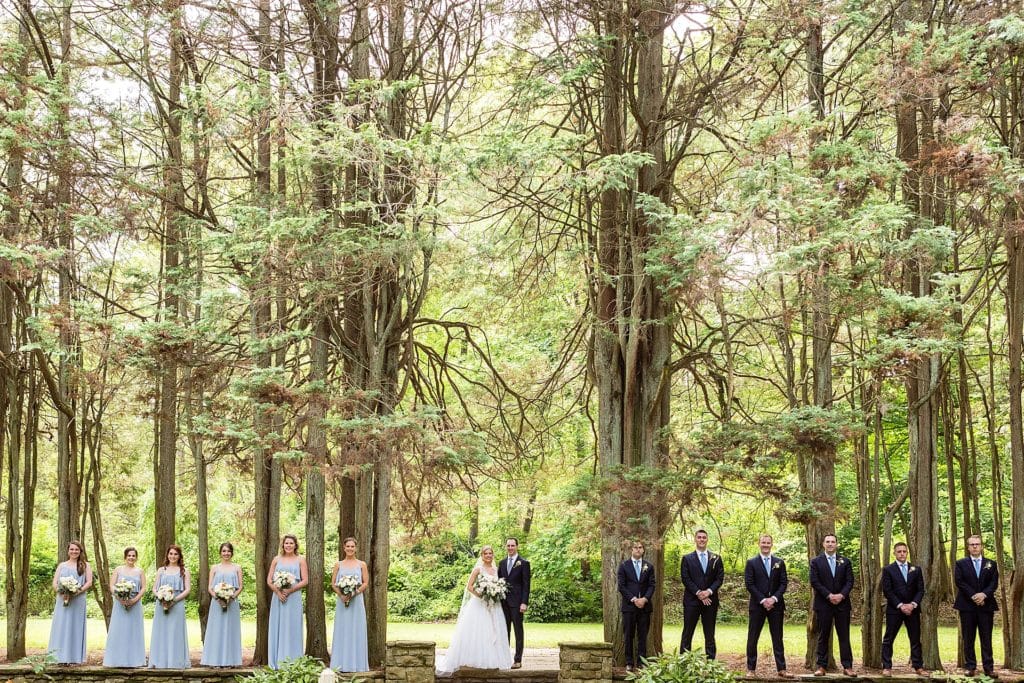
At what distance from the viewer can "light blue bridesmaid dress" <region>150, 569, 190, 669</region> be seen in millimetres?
11086

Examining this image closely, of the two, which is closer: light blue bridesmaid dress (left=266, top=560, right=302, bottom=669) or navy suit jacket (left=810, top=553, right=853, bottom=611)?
navy suit jacket (left=810, top=553, right=853, bottom=611)

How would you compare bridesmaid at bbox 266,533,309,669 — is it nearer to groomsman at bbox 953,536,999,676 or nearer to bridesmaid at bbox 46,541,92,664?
bridesmaid at bbox 46,541,92,664

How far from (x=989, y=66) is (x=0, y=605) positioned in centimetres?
2471

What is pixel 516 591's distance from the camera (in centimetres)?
1137

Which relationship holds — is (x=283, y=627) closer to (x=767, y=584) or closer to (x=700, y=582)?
(x=700, y=582)

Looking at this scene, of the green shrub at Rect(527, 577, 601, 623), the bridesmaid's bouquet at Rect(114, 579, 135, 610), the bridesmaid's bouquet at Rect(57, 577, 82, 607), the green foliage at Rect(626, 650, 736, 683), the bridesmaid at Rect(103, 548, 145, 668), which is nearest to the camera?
the green foliage at Rect(626, 650, 736, 683)

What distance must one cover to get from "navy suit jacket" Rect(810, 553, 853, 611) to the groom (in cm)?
301

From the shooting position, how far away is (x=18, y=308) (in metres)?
12.8

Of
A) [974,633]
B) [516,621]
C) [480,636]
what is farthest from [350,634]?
[974,633]

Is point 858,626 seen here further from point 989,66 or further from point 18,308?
point 18,308

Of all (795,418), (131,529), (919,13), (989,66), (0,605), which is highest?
(919,13)

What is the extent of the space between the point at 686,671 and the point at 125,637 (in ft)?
19.6

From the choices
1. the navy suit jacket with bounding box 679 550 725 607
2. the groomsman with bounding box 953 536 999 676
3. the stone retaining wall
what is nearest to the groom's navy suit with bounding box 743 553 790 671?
the navy suit jacket with bounding box 679 550 725 607

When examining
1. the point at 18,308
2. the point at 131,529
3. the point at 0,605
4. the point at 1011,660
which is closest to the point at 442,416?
the point at 18,308
